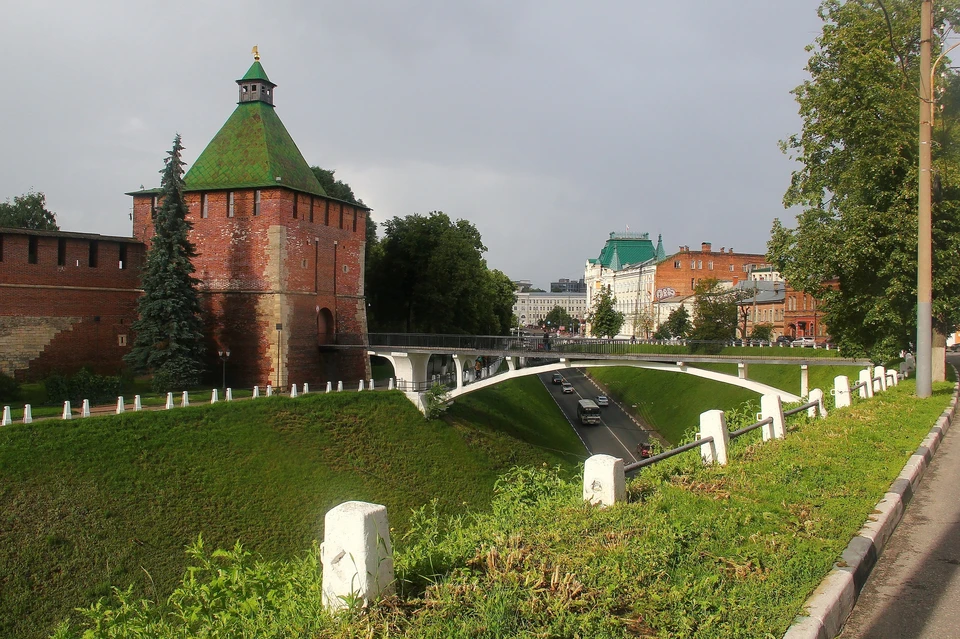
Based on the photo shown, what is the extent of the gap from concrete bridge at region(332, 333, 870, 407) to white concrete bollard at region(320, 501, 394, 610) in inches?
705

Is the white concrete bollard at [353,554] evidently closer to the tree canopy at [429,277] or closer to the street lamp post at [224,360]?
the street lamp post at [224,360]

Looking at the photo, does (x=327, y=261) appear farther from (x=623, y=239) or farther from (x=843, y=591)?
(x=623, y=239)

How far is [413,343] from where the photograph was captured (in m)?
30.6

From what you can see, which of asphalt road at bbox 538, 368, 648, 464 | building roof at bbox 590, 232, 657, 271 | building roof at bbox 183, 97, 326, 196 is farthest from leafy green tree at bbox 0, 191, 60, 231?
building roof at bbox 590, 232, 657, 271

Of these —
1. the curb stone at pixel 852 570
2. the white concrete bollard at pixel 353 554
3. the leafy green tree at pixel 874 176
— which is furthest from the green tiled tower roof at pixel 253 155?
the white concrete bollard at pixel 353 554

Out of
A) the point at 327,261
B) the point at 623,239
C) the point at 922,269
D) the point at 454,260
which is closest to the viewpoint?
the point at 922,269

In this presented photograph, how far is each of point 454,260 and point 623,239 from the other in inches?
2990

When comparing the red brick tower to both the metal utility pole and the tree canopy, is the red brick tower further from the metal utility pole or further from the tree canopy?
the metal utility pole

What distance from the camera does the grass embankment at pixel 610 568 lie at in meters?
3.53

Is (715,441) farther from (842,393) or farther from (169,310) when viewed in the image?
(169,310)

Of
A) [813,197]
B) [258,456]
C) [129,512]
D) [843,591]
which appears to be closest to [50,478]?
[129,512]

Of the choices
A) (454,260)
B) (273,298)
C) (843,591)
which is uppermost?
(454,260)

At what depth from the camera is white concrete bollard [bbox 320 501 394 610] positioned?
3537 millimetres

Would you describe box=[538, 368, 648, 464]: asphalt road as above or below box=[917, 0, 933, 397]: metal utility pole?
below
